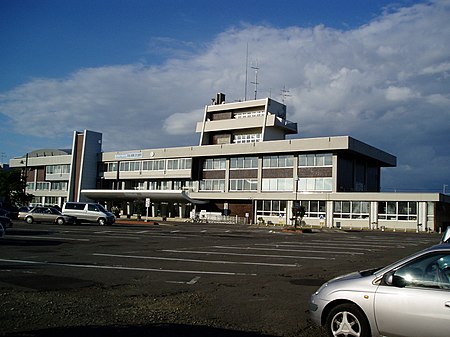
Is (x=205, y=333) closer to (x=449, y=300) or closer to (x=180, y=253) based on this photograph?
(x=449, y=300)

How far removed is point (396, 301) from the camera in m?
5.73

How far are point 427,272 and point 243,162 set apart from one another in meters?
62.2

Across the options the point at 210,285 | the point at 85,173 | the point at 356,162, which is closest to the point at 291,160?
the point at 356,162

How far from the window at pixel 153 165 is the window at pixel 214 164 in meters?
8.09

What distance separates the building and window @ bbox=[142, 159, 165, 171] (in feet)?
0.56

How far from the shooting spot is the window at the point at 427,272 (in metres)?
5.71

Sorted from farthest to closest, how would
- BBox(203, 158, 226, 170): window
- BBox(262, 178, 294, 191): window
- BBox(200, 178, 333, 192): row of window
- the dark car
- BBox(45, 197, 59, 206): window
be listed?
BBox(45, 197, 59, 206): window, BBox(203, 158, 226, 170): window, BBox(262, 178, 294, 191): window, BBox(200, 178, 333, 192): row of window, the dark car

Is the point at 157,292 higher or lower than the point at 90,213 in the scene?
lower

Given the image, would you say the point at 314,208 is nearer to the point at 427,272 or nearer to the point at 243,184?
the point at 243,184

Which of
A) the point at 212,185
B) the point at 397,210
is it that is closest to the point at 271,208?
the point at 212,185

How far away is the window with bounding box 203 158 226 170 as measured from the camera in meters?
70.2

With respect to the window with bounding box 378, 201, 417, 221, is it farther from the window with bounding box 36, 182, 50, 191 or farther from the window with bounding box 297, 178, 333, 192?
the window with bounding box 36, 182, 50, 191

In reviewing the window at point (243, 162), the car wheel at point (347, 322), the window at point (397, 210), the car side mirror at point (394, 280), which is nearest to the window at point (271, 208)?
the window at point (243, 162)

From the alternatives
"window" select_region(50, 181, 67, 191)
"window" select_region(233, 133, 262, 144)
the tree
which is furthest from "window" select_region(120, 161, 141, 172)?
the tree
